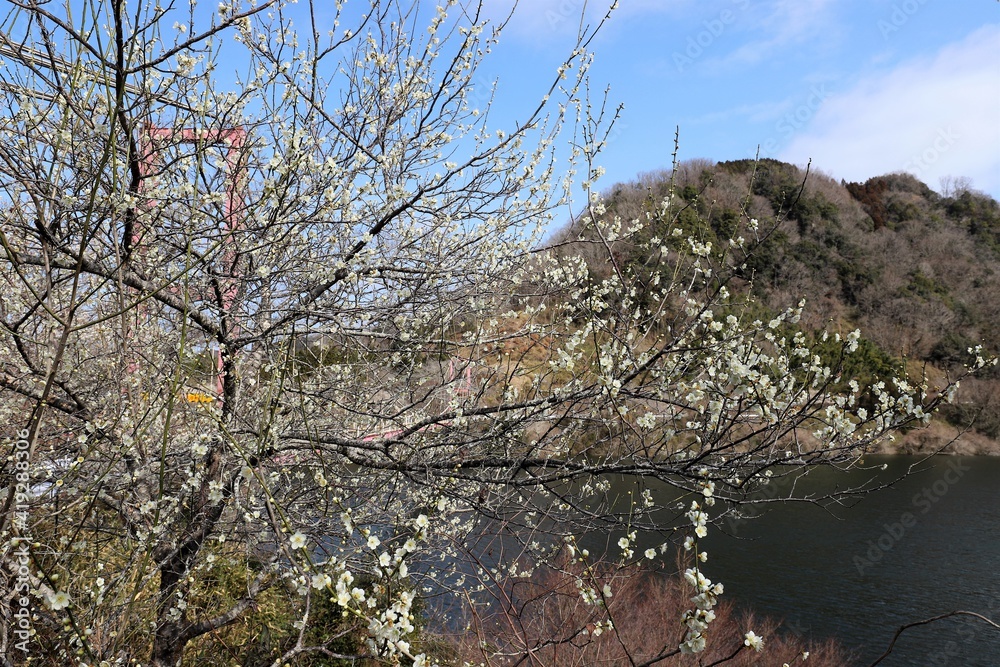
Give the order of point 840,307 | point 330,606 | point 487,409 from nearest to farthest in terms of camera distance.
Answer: point 487,409, point 330,606, point 840,307

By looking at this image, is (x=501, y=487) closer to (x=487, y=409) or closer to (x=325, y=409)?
(x=487, y=409)

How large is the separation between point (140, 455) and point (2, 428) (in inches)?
69.5

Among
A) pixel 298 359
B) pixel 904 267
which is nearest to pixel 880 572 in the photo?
pixel 298 359

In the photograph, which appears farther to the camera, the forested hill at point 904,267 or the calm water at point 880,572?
the forested hill at point 904,267

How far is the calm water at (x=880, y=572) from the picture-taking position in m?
11.2

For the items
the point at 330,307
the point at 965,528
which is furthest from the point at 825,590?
the point at 330,307

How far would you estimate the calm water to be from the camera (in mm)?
11250

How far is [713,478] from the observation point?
8.31ft

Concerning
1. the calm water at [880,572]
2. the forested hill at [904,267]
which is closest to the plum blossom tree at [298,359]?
the calm water at [880,572]

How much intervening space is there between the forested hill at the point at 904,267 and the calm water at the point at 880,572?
11913 millimetres

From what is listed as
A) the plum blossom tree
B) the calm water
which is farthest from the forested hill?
the plum blossom tree

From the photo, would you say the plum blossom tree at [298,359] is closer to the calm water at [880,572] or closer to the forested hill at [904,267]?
the calm water at [880,572]

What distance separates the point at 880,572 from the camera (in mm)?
14234

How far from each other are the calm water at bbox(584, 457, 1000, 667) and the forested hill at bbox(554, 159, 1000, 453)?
39.1ft
